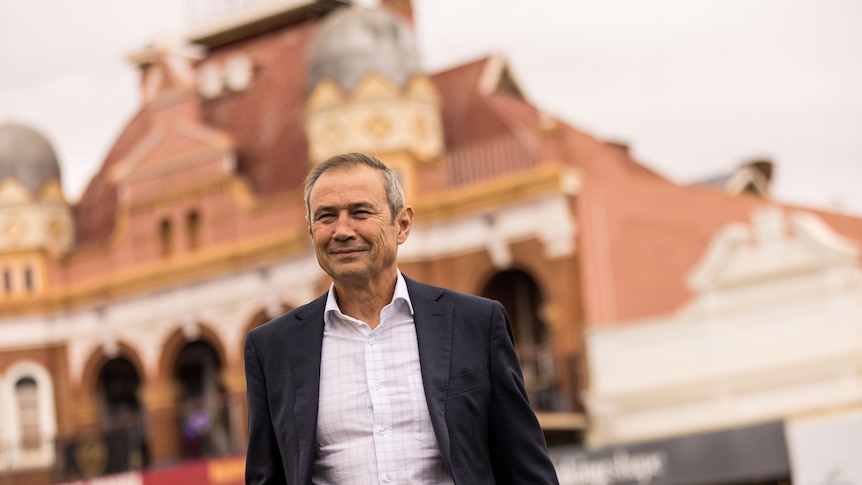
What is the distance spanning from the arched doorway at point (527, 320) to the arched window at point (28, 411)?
9.94 m

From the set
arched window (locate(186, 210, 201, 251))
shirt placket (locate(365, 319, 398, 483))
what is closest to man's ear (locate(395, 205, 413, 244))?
shirt placket (locate(365, 319, 398, 483))

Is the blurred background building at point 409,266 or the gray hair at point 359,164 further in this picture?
the blurred background building at point 409,266

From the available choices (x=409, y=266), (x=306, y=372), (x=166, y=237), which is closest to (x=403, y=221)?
(x=306, y=372)

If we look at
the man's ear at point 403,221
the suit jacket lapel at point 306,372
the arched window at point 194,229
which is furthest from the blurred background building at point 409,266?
the suit jacket lapel at point 306,372

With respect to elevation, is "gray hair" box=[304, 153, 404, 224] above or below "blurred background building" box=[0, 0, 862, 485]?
below

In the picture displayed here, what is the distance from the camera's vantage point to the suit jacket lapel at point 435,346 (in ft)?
14.3

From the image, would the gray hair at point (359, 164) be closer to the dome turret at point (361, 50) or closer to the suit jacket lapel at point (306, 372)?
the suit jacket lapel at point (306, 372)

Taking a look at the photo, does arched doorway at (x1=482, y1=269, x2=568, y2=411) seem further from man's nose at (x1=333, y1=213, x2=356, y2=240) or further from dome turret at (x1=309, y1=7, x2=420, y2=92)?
man's nose at (x1=333, y1=213, x2=356, y2=240)

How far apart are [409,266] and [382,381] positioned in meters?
25.1

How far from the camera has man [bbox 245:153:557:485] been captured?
4.38 metres

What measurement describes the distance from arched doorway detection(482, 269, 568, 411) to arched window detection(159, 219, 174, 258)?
7.35 metres

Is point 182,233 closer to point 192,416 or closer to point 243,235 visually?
point 243,235

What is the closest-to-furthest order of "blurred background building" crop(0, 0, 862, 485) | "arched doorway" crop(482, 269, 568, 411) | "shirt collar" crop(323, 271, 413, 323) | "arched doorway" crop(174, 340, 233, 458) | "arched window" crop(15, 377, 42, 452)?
"shirt collar" crop(323, 271, 413, 323), "blurred background building" crop(0, 0, 862, 485), "arched doorway" crop(482, 269, 568, 411), "arched doorway" crop(174, 340, 233, 458), "arched window" crop(15, 377, 42, 452)

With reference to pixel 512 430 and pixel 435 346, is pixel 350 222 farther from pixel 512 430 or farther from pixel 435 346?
pixel 512 430
